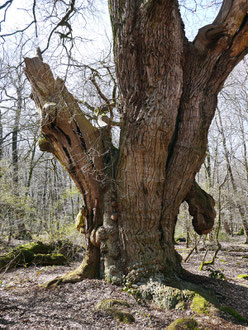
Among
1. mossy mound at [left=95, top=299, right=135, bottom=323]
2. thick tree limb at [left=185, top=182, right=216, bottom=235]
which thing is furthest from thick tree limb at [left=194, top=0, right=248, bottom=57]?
mossy mound at [left=95, top=299, right=135, bottom=323]

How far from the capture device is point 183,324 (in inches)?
123

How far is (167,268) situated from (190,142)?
Result: 226 centimetres

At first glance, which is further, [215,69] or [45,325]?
[215,69]

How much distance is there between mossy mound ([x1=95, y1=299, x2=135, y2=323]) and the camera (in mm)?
3398

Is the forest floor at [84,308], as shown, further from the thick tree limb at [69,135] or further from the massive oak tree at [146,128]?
the thick tree limb at [69,135]

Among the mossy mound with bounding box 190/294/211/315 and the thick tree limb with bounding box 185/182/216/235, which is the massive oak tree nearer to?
the thick tree limb with bounding box 185/182/216/235

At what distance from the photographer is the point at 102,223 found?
15.5 feet

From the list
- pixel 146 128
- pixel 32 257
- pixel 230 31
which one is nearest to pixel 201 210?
pixel 146 128

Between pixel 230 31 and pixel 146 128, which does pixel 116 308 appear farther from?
pixel 230 31

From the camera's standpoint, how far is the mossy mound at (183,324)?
309 cm

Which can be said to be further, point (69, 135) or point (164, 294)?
point (69, 135)

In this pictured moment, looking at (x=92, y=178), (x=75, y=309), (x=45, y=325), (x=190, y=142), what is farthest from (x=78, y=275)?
Result: (x=190, y=142)

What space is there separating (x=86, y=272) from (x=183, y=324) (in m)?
2.08

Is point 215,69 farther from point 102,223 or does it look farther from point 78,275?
point 78,275
